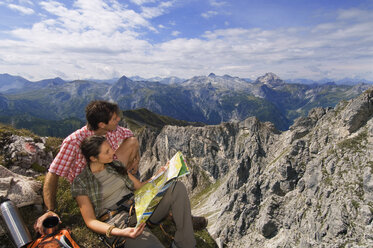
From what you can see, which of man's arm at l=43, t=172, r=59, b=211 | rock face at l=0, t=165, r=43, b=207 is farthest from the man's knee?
rock face at l=0, t=165, r=43, b=207

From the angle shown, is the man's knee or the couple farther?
the man's knee

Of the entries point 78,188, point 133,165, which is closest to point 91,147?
point 78,188

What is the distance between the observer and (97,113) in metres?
9.35

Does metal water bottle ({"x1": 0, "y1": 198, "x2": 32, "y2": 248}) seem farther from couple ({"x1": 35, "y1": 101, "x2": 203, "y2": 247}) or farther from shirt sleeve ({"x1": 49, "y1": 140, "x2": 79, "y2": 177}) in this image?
shirt sleeve ({"x1": 49, "y1": 140, "x2": 79, "y2": 177})

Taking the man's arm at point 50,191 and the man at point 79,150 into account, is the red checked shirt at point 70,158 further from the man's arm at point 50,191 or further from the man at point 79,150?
the man's arm at point 50,191

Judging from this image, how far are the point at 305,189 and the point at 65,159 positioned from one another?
328 ft

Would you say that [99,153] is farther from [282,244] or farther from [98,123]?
[282,244]

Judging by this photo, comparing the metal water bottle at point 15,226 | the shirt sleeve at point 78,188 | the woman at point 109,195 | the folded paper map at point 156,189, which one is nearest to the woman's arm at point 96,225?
the woman at point 109,195

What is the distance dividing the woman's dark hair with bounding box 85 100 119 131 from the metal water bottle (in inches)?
154

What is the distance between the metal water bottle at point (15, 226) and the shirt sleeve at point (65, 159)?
1689 millimetres

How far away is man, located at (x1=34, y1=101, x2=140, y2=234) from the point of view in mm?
8202

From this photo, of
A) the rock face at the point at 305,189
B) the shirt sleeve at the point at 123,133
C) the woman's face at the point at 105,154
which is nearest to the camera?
the woman's face at the point at 105,154

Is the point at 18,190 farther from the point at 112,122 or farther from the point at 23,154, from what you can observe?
the point at 23,154

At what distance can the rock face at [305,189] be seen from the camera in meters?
68.7
